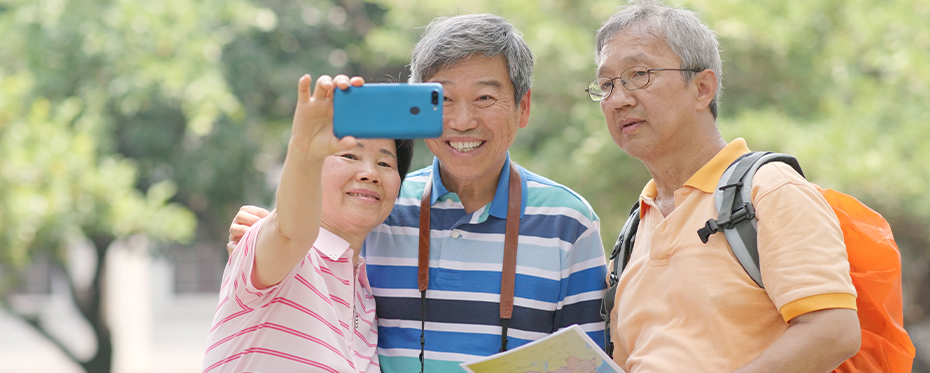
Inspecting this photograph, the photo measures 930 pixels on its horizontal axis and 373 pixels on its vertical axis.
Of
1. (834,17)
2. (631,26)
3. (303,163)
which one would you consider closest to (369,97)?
(303,163)

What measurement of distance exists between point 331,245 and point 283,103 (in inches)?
304

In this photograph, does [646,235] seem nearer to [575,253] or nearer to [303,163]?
[575,253]

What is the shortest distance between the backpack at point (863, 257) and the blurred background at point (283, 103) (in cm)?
402

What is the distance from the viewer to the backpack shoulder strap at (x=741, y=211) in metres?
2.02

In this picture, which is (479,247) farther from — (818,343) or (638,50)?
(818,343)

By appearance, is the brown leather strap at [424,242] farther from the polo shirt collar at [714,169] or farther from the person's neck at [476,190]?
the polo shirt collar at [714,169]

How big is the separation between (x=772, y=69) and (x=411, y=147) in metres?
5.32

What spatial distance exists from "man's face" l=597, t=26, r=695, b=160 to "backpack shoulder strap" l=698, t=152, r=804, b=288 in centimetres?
25

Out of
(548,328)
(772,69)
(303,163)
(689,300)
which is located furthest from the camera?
(772,69)

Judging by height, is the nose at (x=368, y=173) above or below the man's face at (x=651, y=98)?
below

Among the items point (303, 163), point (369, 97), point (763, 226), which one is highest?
point (369, 97)

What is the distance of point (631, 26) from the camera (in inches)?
93.6

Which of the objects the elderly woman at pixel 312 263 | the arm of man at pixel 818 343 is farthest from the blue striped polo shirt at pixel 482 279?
the arm of man at pixel 818 343

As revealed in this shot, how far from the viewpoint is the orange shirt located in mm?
1898
